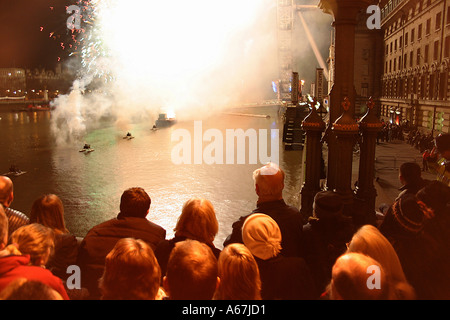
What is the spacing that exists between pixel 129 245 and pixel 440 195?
125 inches

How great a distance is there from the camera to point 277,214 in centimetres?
388

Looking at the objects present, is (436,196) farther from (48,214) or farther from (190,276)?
(48,214)

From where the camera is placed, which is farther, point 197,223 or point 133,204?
point 133,204

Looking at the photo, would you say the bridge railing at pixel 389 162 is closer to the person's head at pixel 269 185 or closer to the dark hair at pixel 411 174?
the dark hair at pixel 411 174

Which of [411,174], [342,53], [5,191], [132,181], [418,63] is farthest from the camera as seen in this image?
[418,63]

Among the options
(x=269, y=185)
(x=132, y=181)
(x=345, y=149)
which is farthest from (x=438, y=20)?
(x=269, y=185)

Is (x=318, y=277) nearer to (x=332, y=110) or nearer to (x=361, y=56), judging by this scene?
(x=332, y=110)

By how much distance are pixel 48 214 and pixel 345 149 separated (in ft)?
17.1

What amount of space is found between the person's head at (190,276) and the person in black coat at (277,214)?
1177mm

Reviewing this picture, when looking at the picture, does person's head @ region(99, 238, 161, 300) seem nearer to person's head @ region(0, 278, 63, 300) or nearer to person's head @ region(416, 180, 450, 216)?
person's head @ region(0, 278, 63, 300)

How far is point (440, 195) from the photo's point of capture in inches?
158

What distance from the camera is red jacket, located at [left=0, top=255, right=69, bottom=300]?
8.25 ft
